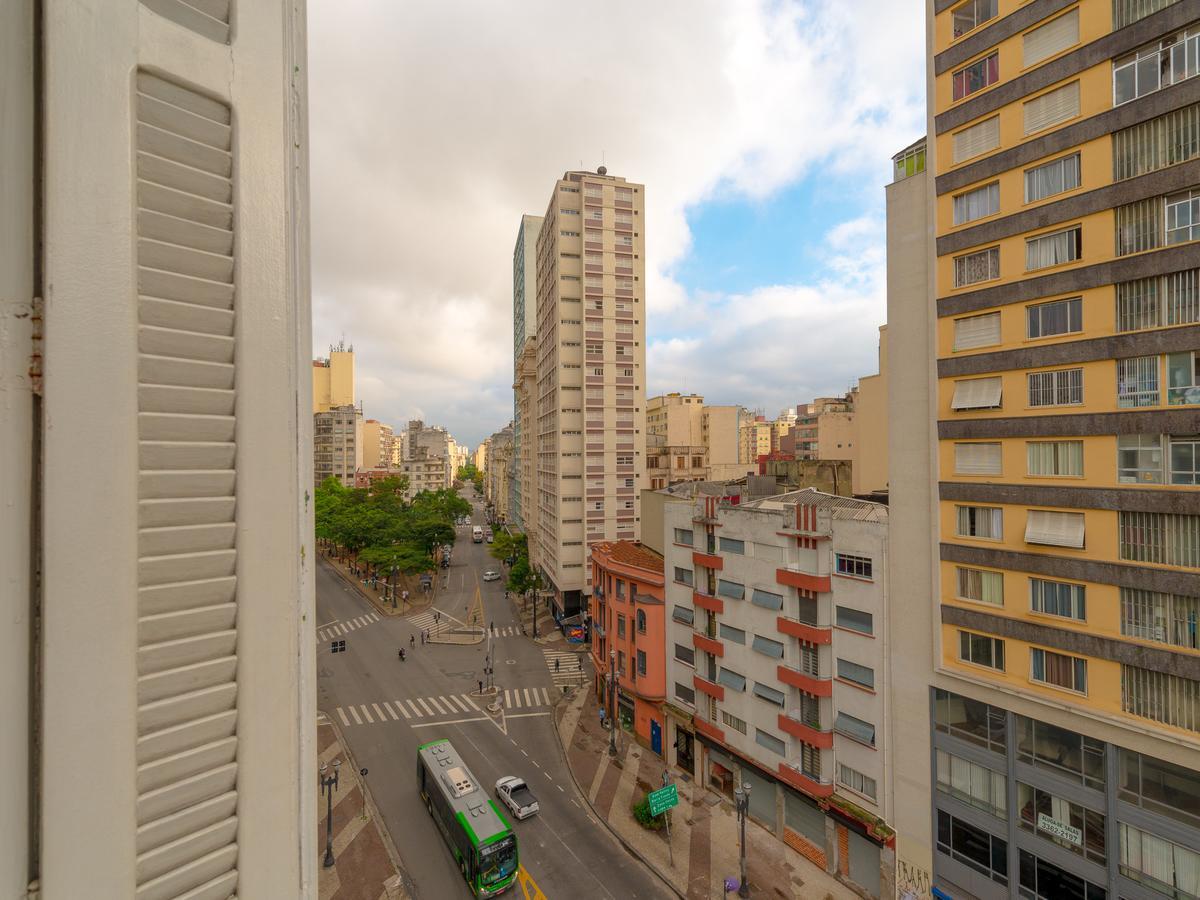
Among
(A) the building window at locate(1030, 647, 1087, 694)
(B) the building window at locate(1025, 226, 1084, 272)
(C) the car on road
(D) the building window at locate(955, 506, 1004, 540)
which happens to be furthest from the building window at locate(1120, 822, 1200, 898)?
(C) the car on road

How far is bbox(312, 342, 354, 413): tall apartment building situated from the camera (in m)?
119

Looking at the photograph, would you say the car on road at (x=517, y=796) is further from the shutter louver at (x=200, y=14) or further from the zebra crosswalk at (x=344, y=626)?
the shutter louver at (x=200, y=14)

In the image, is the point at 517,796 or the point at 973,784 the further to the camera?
the point at 517,796

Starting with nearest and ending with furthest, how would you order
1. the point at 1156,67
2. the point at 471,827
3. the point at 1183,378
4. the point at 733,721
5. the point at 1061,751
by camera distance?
1. the point at 1183,378
2. the point at 1156,67
3. the point at 1061,751
4. the point at 471,827
5. the point at 733,721

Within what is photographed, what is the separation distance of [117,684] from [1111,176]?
75.7 feet

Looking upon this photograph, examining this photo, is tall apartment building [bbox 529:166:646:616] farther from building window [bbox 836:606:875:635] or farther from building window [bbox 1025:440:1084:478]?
building window [bbox 1025:440:1084:478]

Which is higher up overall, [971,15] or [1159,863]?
[971,15]

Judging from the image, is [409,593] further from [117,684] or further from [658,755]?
[117,684]

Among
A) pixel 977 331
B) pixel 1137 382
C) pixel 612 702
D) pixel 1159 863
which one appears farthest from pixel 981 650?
pixel 612 702

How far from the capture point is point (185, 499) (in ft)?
8.35

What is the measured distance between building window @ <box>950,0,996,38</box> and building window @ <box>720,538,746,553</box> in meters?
20.8

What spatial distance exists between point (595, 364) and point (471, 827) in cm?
3479

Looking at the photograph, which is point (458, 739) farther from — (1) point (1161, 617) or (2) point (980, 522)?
(1) point (1161, 617)

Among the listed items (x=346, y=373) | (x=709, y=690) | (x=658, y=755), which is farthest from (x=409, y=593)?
(x=346, y=373)
